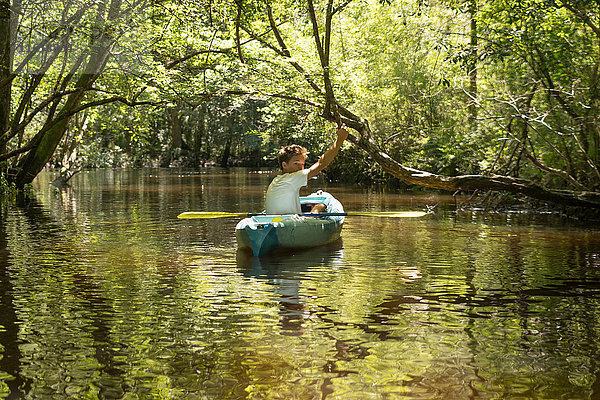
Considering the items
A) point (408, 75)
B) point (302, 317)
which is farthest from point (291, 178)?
point (408, 75)

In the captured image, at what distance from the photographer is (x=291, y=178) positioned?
30.7 feet

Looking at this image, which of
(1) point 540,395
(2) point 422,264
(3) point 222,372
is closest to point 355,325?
(3) point 222,372

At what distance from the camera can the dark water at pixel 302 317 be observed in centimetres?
395

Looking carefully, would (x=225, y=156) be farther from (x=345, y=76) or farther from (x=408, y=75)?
(x=408, y=75)

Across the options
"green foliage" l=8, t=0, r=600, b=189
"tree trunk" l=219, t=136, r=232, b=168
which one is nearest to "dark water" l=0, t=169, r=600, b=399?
"green foliage" l=8, t=0, r=600, b=189

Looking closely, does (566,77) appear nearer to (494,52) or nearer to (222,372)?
(494,52)

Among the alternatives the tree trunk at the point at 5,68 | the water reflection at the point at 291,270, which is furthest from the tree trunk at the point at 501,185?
the tree trunk at the point at 5,68

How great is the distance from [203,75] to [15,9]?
3995 mm

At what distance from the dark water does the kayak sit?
211 mm

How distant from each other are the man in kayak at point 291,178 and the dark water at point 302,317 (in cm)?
75

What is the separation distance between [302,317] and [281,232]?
327cm

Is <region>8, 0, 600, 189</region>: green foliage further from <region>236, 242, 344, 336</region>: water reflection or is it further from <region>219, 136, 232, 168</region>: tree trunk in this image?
<region>219, 136, 232, 168</region>: tree trunk

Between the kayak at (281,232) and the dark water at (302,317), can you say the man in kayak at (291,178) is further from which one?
the dark water at (302,317)

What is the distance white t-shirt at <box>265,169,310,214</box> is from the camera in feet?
30.7
